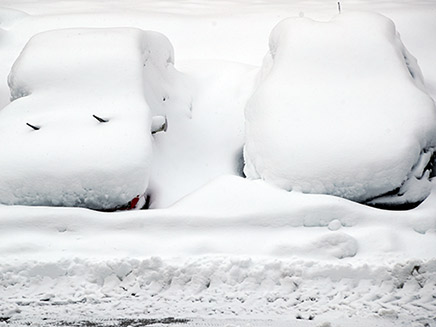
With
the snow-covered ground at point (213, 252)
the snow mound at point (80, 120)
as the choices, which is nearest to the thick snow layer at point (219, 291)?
the snow-covered ground at point (213, 252)

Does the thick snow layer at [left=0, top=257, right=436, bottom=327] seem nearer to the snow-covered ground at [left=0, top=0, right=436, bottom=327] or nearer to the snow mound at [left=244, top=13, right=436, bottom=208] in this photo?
the snow-covered ground at [left=0, top=0, right=436, bottom=327]

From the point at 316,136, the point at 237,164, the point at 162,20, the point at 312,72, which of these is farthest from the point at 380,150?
the point at 162,20

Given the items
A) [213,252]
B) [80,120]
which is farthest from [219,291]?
[80,120]

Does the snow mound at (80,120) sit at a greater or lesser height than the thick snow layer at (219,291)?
greater

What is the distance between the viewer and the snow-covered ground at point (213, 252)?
131 inches

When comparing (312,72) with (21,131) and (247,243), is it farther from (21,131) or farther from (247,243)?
(21,131)

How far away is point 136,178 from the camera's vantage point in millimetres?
4000

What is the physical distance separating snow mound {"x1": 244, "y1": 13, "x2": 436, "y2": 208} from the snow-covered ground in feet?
0.53

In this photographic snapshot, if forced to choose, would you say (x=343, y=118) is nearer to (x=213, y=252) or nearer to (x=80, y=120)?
(x=213, y=252)

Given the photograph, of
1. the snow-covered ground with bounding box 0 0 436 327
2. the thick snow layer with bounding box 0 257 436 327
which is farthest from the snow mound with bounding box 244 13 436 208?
the thick snow layer with bounding box 0 257 436 327

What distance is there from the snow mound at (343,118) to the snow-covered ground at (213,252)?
0.53ft

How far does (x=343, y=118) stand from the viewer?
414cm

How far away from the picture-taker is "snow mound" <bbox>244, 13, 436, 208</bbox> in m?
3.96

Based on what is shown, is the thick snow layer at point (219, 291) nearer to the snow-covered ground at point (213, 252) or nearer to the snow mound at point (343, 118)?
the snow-covered ground at point (213, 252)
